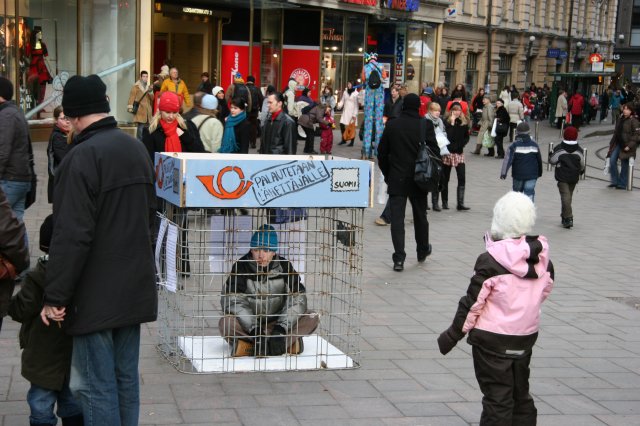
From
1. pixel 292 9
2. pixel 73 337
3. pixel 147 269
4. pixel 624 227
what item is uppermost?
pixel 292 9

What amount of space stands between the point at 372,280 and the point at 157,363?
12.3 feet

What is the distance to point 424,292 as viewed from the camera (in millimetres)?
9742

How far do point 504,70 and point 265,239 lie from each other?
4402 cm

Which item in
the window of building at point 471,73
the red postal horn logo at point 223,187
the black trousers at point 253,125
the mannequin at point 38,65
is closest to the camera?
the red postal horn logo at point 223,187

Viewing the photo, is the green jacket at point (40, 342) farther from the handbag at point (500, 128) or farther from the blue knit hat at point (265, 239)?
the handbag at point (500, 128)

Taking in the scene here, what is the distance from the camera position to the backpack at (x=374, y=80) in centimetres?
2119

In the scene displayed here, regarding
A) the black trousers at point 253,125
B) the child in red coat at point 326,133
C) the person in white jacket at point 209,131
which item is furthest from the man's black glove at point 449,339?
the child in red coat at point 326,133

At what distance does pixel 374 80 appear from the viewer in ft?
69.5

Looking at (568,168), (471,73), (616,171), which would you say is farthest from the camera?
(471,73)

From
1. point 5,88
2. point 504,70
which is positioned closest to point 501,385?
point 5,88

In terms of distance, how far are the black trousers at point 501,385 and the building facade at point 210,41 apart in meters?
17.1

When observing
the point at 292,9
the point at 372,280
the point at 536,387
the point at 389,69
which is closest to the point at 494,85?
the point at 389,69

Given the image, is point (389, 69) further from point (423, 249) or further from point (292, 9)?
point (423, 249)

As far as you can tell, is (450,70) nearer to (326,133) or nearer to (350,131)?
(350,131)
